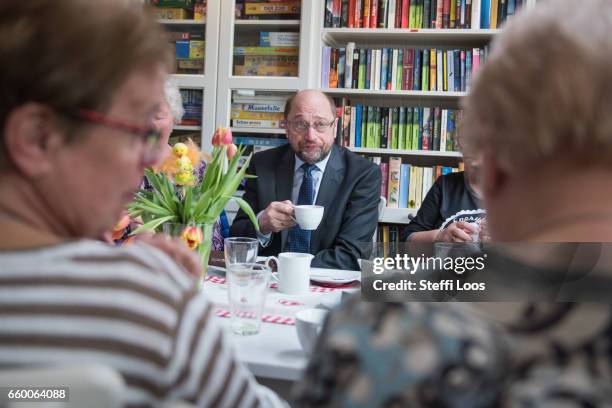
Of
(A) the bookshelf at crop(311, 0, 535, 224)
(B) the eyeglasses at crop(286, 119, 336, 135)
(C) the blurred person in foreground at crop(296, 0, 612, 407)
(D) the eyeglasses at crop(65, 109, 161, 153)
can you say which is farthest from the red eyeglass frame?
(A) the bookshelf at crop(311, 0, 535, 224)

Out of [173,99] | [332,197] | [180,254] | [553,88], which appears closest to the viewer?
[553,88]

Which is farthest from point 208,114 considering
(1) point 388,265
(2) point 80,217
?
(2) point 80,217

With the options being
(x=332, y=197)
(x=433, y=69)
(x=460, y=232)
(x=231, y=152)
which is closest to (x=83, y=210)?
(x=231, y=152)

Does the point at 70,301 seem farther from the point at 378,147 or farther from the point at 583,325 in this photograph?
the point at 378,147

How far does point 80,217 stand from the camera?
0.64 meters

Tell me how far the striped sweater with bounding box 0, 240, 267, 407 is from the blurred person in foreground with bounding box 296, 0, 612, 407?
0.39ft

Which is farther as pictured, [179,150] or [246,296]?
[179,150]

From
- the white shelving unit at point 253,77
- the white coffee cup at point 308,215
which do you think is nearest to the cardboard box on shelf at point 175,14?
the white shelving unit at point 253,77

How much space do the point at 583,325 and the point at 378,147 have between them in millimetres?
2994

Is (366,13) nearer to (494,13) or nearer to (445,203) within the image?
(494,13)

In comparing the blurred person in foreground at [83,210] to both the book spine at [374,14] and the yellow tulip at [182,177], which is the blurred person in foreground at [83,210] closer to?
the yellow tulip at [182,177]

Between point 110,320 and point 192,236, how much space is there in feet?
2.81

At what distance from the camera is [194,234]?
138 cm

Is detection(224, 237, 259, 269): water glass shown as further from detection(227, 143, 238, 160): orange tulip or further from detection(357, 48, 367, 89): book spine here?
detection(357, 48, 367, 89): book spine
